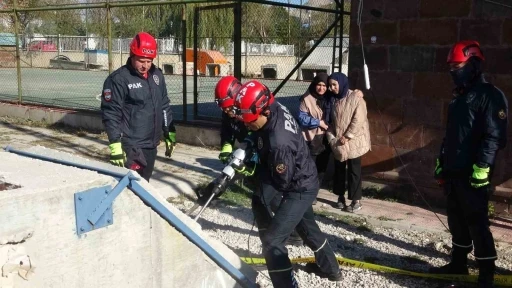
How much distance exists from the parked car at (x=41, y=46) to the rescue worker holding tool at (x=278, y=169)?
20569 mm

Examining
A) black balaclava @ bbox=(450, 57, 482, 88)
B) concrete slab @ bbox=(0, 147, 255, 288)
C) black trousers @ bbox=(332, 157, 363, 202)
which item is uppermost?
black balaclava @ bbox=(450, 57, 482, 88)

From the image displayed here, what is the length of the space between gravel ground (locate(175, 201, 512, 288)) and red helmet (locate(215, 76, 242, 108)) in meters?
1.42

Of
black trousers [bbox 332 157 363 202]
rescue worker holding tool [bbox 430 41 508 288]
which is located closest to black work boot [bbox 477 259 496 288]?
rescue worker holding tool [bbox 430 41 508 288]

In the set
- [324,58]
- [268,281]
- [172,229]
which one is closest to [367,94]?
[268,281]

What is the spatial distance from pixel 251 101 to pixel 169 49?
1381cm

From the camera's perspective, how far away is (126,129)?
5125mm

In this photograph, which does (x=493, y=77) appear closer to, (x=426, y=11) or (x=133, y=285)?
(x=426, y=11)

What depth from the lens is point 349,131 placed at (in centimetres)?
650

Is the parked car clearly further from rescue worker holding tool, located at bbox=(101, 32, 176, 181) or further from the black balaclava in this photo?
the black balaclava

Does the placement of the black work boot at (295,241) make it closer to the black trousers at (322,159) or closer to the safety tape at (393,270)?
the safety tape at (393,270)

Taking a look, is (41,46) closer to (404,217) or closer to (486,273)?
(404,217)

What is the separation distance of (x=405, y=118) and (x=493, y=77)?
1.11 meters

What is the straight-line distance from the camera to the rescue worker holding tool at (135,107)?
16.3ft

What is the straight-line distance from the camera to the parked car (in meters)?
23.0
